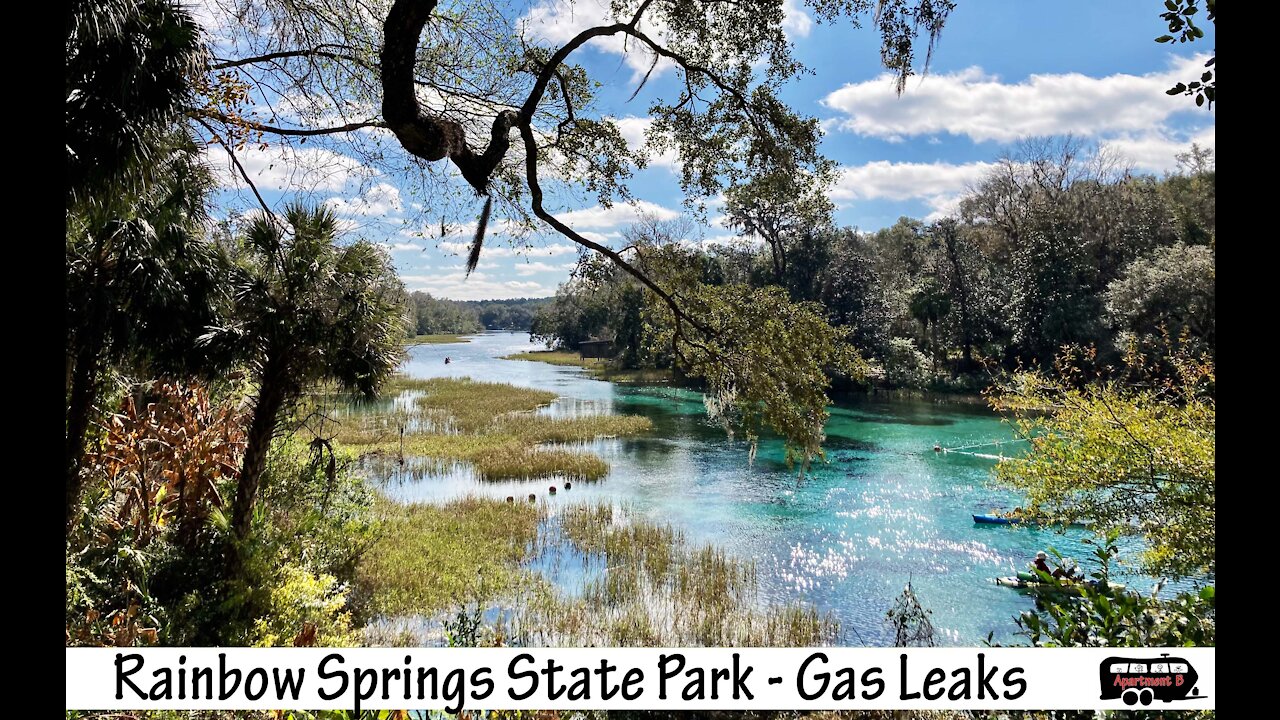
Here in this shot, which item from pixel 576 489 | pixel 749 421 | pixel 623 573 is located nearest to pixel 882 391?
pixel 576 489

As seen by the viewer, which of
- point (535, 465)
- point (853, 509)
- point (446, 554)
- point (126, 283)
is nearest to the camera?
point (126, 283)

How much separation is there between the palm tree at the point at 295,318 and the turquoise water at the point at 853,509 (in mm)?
6666

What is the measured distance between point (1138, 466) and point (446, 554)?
9.04 m

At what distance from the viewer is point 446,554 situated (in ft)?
31.7

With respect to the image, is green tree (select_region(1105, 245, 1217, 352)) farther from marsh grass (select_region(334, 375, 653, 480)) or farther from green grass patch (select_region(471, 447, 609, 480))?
marsh grass (select_region(334, 375, 653, 480))

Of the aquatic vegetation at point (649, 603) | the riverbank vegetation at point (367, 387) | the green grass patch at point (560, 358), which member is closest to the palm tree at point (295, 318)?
the riverbank vegetation at point (367, 387)

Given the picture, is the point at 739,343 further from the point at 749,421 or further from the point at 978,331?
the point at 978,331

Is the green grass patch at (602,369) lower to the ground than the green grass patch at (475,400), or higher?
higher

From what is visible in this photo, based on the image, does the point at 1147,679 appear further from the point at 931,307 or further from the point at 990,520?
the point at 931,307

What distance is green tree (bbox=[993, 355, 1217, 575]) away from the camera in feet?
17.4

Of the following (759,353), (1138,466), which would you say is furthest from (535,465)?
(1138,466)

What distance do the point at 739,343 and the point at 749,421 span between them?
78cm

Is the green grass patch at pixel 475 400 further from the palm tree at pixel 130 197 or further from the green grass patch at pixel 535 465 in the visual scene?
the palm tree at pixel 130 197

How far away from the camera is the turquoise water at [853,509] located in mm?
9133
